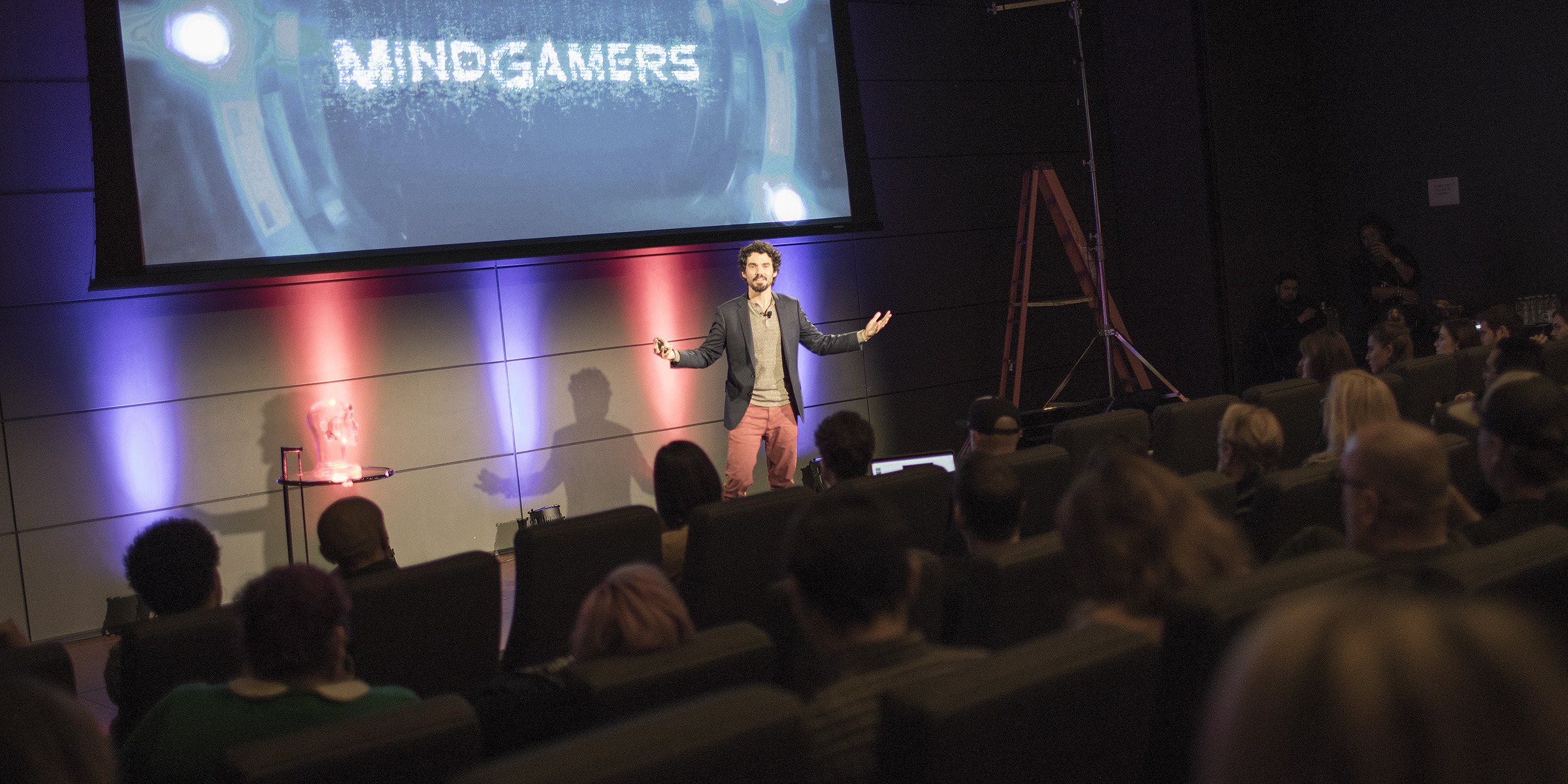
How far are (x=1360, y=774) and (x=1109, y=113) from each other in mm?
8261

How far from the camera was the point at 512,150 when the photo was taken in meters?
5.75

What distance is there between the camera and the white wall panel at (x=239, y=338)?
4926 mm

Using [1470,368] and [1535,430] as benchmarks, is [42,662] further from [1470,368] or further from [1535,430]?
[1470,368]

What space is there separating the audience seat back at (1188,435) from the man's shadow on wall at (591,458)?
11.0 ft

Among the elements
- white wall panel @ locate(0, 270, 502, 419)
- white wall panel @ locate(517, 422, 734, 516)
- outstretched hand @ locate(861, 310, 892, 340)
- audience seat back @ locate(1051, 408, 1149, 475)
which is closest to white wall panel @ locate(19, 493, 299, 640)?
white wall panel @ locate(0, 270, 502, 419)

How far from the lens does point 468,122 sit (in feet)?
18.5

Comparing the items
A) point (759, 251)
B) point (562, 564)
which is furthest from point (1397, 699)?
point (759, 251)

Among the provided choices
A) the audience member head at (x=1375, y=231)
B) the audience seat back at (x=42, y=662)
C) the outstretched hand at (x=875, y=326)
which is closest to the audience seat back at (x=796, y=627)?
the audience seat back at (x=42, y=662)

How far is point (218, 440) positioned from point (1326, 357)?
197 inches

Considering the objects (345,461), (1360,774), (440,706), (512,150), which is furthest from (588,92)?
(1360,774)

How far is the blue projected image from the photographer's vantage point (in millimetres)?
4992

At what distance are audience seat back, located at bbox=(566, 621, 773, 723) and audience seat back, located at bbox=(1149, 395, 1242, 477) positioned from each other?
2.36 meters

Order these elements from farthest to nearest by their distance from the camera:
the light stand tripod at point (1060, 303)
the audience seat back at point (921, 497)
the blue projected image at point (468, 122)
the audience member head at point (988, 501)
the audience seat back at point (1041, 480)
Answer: the light stand tripod at point (1060, 303) → the blue projected image at point (468, 122) → the audience seat back at point (1041, 480) → the audience seat back at point (921, 497) → the audience member head at point (988, 501)

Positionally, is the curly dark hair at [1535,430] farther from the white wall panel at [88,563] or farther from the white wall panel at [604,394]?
the white wall panel at [88,563]
